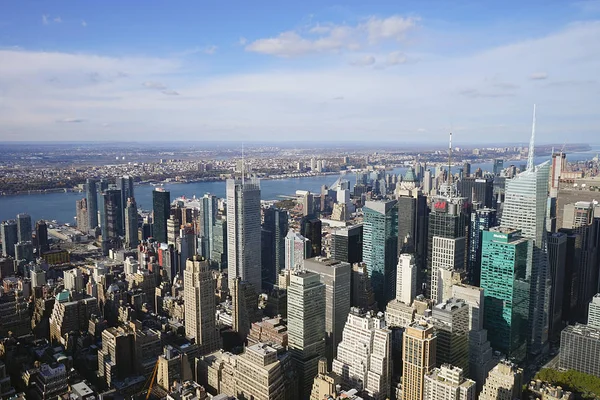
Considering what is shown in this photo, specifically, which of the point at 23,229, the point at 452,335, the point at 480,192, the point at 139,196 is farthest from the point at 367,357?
the point at 139,196

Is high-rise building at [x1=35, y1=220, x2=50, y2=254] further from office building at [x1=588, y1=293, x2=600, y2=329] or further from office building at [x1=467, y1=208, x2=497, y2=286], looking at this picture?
office building at [x1=588, y1=293, x2=600, y2=329]

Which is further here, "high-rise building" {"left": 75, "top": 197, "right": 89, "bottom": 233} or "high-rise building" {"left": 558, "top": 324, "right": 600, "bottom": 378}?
"high-rise building" {"left": 75, "top": 197, "right": 89, "bottom": 233}

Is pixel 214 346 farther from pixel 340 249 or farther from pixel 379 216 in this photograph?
pixel 379 216

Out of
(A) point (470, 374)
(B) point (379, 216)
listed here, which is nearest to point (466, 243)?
(B) point (379, 216)

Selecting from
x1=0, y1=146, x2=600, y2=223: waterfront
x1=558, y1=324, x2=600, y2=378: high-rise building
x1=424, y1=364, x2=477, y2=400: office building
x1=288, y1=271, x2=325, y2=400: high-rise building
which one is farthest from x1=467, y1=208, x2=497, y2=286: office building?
x1=424, y1=364, x2=477, y2=400: office building

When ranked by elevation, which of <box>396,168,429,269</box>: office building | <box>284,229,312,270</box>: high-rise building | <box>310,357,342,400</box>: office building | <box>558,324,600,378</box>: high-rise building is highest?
<box>396,168,429,269</box>: office building

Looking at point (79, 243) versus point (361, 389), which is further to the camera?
point (79, 243)

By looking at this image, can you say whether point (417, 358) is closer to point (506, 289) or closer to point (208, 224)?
point (506, 289)
